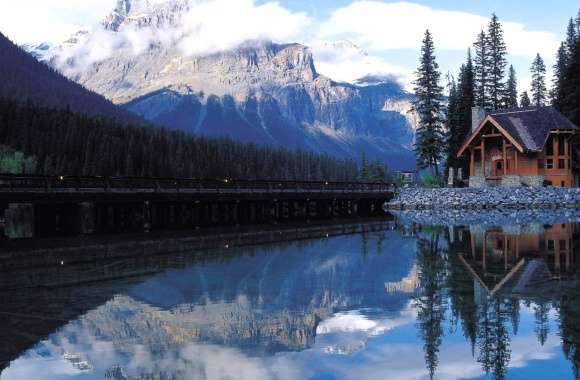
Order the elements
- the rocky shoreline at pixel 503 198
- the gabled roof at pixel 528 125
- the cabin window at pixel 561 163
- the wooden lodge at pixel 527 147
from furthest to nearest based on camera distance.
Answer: the cabin window at pixel 561 163, the wooden lodge at pixel 527 147, the gabled roof at pixel 528 125, the rocky shoreline at pixel 503 198

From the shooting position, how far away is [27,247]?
29344 millimetres

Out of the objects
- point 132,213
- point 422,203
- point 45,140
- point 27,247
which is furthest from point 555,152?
point 45,140

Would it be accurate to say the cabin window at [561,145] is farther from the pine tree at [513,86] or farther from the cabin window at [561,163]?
the pine tree at [513,86]

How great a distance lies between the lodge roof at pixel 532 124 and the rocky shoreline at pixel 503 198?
3.90 metres

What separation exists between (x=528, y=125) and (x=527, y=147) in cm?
312

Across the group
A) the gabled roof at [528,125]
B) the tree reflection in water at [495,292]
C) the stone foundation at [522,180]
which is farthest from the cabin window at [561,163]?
the tree reflection in water at [495,292]

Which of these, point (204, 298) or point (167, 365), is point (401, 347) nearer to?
point (167, 365)

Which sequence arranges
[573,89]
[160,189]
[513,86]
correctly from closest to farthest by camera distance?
[160,189] → [573,89] → [513,86]

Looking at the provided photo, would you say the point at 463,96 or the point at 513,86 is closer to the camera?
the point at 463,96

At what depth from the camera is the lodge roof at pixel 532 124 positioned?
190ft

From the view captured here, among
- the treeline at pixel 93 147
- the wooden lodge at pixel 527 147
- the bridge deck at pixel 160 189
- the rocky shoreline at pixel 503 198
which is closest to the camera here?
the bridge deck at pixel 160 189

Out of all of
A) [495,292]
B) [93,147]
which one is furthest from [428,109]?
[495,292]

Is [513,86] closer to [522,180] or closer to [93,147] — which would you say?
[522,180]

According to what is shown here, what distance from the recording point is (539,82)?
103 metres
